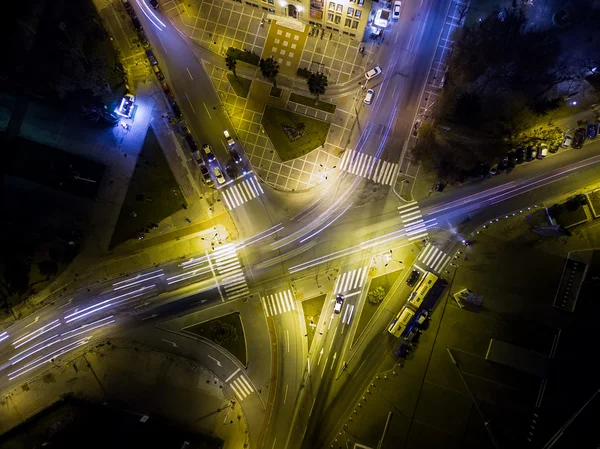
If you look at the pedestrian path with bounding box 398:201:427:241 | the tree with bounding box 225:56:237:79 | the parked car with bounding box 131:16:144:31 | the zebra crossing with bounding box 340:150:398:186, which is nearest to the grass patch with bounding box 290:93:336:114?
the zebra crossing with bounding box 340:150:398:186

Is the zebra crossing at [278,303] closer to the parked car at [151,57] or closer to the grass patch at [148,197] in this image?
the grass patch at [148,197]

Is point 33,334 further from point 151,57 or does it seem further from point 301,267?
point 151,57

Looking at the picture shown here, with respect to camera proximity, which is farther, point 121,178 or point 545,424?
point 121,178

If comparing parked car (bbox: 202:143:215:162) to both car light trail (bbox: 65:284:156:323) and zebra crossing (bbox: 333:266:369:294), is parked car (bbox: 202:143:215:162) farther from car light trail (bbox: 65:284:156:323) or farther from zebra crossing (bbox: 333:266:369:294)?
zebra crossing (bbox: 333:266:369:294)

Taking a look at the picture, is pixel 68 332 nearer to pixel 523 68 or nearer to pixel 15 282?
pixel 15 282

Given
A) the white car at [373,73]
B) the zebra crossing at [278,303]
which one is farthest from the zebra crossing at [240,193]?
the white car at [373,73]

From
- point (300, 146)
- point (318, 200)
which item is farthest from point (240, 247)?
point (300, 146)
